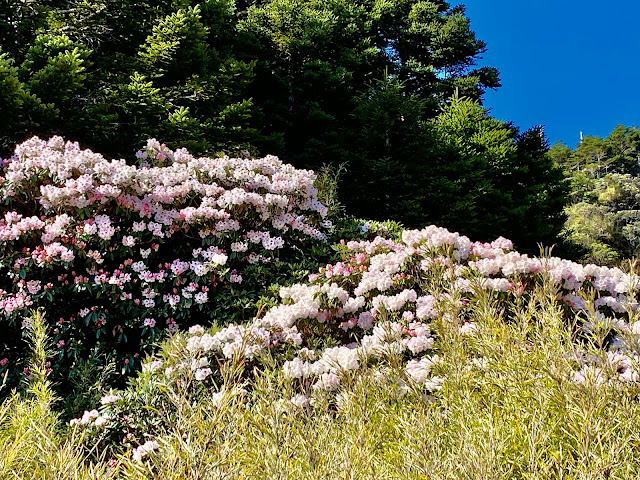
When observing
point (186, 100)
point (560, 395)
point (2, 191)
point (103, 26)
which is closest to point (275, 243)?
point (2, 191)

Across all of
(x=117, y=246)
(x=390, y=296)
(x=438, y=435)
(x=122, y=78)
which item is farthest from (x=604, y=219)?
(x=438, y=435)

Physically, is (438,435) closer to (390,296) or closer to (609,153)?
(390,296)

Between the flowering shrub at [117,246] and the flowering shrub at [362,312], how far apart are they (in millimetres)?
859

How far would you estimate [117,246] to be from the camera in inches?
159

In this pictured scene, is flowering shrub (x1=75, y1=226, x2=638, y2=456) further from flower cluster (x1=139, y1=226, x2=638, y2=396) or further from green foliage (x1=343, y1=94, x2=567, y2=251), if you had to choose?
green foliage (x1=343, y1=94, x2=567, y2=251)

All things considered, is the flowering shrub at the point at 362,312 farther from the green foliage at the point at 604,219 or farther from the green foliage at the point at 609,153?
the green foliage at the point at 609,153

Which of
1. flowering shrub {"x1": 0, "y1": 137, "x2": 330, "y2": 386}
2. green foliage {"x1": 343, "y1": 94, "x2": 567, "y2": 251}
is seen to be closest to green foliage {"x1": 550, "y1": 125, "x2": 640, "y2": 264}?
green foliage {"x1": 343, "y1": 94, "x2": 567, "y2": 251}

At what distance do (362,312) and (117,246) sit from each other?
2196mm

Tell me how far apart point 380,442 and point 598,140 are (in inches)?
2084

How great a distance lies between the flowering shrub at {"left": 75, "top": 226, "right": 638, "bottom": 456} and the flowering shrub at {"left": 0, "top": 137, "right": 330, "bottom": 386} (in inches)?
33.8

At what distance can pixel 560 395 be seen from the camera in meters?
1.38

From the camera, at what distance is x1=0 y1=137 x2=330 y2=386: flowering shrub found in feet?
12.6

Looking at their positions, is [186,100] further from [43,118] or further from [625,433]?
[625,433]

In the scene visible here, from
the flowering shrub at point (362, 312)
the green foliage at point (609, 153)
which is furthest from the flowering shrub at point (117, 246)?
the green foliage at point (609, 153)
